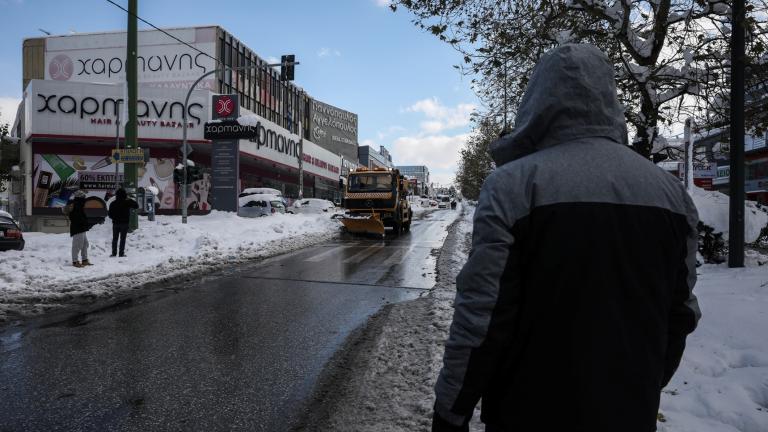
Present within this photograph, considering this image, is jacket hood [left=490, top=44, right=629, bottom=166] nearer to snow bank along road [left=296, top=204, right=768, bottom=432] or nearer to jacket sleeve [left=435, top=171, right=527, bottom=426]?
jacket sleeve [left=435, top=171, right=527, bottom=426]

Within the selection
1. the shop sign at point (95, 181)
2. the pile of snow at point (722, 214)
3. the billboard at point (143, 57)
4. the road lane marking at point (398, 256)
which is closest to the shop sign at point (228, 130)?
the shop sign at point (95, 181)

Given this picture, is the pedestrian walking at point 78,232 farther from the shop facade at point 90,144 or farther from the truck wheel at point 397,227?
the shop facade at point 90,144

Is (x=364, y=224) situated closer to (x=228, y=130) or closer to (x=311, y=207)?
(x=228, y=130)

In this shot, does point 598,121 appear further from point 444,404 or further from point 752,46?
point 752,46

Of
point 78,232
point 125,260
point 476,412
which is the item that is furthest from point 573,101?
point 125,260

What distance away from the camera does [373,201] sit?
800 inches

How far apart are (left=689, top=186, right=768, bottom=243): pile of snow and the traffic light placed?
42.1 ft

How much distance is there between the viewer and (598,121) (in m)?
1.54

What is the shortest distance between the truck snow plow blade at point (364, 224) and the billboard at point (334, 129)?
156ft

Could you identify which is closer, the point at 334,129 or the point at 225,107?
the point at 225,107

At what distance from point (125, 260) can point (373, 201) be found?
1097 centimetres

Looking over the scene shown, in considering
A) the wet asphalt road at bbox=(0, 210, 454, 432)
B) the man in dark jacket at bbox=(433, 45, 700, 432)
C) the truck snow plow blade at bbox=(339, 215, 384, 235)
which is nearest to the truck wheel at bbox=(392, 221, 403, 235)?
the truck snow plow blade at bbox=(339, 215, 384, 235)

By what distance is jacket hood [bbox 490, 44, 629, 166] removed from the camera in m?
1.53

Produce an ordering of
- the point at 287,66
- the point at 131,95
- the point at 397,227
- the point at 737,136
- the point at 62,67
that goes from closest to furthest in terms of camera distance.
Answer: the point at 737,136
the point at 131,95
the point at 287,66
the point at 397,227
the point at 62,67
